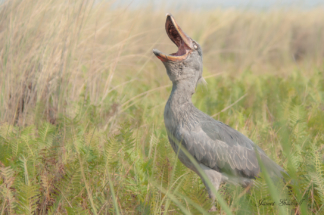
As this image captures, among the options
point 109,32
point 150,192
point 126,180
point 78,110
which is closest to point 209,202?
point 150,192

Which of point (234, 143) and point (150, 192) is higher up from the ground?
point (234, 143)

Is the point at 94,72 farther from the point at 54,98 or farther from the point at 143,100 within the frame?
the point at 143,100

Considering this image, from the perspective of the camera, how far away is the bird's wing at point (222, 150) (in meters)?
2.55

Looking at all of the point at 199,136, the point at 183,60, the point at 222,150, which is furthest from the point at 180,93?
the point at 222,150

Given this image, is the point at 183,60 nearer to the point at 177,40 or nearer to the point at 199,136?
the point at 177,40

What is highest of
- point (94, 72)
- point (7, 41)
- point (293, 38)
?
Answer: point (293, 38)

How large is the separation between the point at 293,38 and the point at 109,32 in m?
7.07

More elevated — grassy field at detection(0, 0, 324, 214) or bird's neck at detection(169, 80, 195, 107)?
bird's neck at detection(169, 80, 195, 107)

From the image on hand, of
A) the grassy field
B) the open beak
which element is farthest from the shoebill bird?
the grassy field

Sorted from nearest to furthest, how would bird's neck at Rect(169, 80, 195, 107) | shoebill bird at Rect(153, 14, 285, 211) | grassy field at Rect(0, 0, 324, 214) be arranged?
grassy field at Rect(0, 0, 324, 214) < shoebill bird at Rect(153, 14, 285, 211) < bird's neck at Rect(169, 80, 195, 107)

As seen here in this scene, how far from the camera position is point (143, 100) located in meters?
4.85

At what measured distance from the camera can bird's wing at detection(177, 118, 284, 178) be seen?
100 inches

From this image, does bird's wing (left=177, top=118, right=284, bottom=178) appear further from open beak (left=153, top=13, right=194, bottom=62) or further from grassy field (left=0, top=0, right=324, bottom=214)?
open beak (left=153, top=13, right=194, bottom=62)

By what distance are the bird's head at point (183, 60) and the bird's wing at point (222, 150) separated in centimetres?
39
